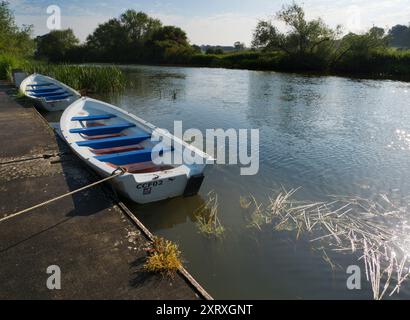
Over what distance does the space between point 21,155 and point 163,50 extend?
1786 inches

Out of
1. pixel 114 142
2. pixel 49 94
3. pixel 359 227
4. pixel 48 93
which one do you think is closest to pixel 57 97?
pixel 49 94

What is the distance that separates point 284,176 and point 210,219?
2380mm

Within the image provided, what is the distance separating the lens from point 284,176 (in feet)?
20.7

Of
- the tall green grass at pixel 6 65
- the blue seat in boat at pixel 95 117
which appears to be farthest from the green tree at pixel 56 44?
the blue seat in boat at pixel 95 117

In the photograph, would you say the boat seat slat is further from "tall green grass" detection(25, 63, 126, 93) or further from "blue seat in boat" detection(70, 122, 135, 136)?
"blue seat in boat" detection(70, 122, 135, 136)

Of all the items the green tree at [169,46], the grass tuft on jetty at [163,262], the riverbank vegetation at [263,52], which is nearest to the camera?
the grass tuft on jetty at [163,262]

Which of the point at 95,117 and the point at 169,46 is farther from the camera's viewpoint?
the point at 169,46

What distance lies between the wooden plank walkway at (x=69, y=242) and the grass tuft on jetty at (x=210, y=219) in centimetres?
111

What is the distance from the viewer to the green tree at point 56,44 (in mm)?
57859

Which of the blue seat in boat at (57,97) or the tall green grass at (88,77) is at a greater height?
the tall green grass at (88,77)

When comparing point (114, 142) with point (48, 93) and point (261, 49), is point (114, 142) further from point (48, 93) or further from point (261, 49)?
point (261, 49)

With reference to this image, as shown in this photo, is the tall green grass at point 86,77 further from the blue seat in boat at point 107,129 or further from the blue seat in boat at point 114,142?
the blue seat in boat at point 114,142
